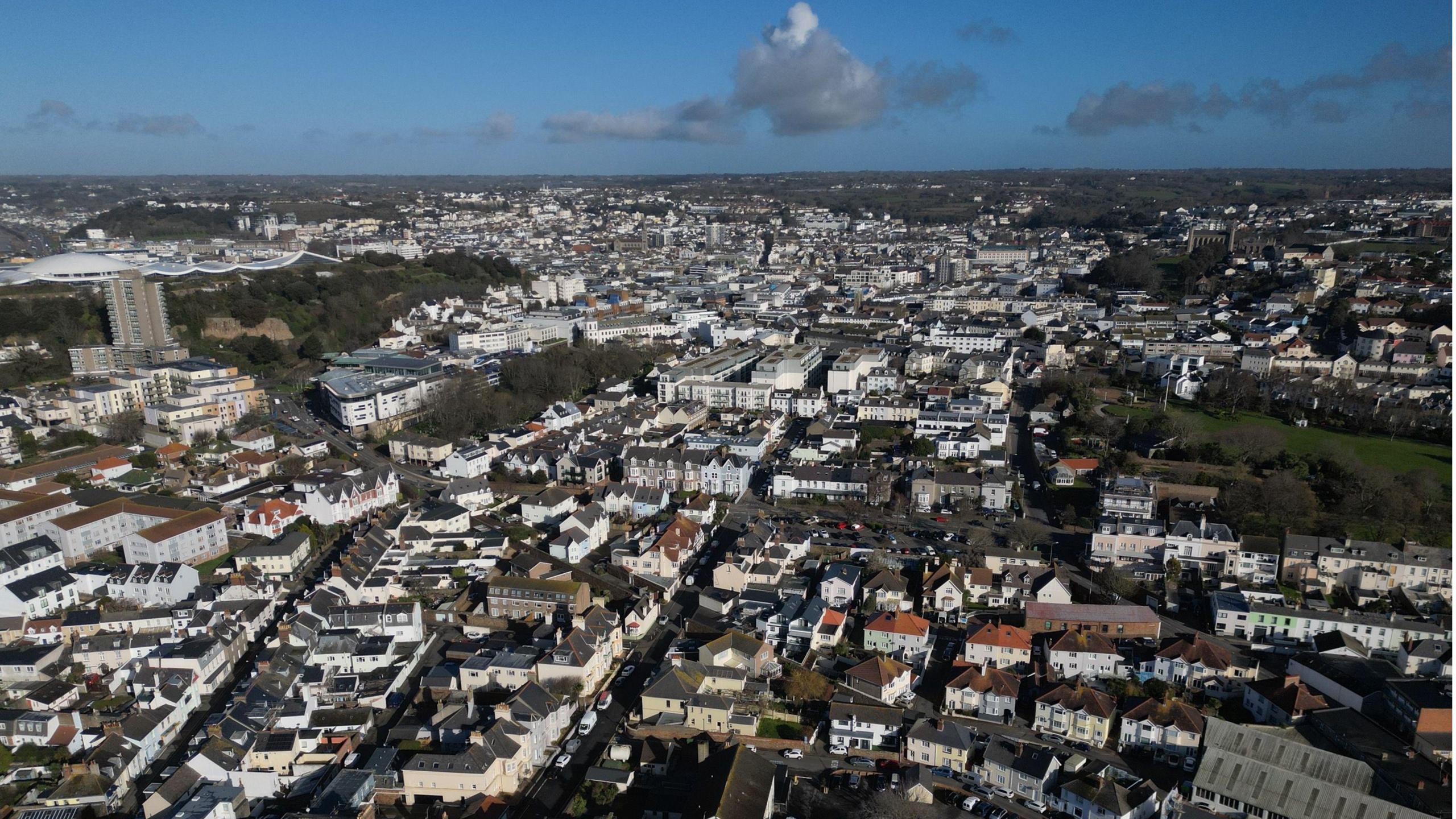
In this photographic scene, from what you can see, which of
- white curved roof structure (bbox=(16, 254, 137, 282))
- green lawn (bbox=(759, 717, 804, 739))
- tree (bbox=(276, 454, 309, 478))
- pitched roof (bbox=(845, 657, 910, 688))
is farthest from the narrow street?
white curved roof structure (bbox=(16, 254, 137, 282))

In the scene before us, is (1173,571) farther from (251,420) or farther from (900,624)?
(251,420)

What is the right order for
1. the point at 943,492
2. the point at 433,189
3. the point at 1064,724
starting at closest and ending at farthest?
the point at 1064,724 < the point at 943,492 < the point at 433,189

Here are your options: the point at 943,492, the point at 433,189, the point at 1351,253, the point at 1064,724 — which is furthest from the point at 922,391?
the point at 433,189

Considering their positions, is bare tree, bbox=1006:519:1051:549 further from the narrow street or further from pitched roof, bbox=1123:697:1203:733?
the narrow street

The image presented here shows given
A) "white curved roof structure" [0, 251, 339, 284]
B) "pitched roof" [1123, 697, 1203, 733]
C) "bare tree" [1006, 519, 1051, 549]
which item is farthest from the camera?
"white curved roof structure" [0, 251, 339, 284]

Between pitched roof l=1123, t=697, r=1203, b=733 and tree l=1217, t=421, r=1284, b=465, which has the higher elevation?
tree l=1217, t=421, r=1284, b=465

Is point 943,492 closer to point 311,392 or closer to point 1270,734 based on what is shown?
point 1270,734

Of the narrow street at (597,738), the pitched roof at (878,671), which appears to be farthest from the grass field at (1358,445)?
the narrow street at (597,738)
